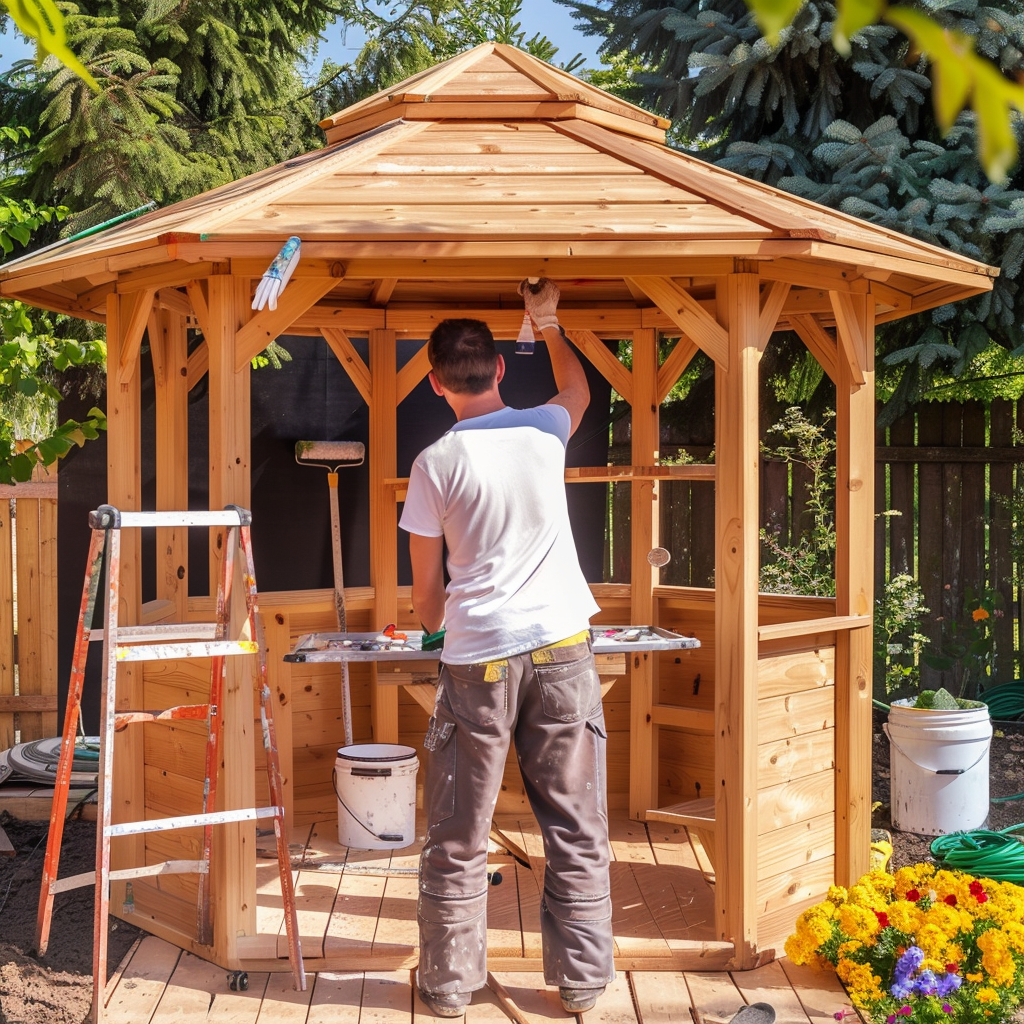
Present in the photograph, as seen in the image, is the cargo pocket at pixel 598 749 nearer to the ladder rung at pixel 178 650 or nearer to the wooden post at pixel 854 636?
the ladder rung at pixel 178 650

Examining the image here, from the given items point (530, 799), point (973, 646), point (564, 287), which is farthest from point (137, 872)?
point (973, 646)

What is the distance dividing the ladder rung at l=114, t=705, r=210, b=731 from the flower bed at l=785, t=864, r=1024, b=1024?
2.07m

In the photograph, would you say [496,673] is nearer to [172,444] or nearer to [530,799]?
[530,799]

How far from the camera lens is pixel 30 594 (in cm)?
586

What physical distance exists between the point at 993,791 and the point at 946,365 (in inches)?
92.1

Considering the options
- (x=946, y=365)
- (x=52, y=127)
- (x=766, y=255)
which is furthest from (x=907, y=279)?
(x=52, y=127)

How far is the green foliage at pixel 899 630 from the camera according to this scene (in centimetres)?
639

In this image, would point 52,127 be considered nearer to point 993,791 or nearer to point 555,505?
Answer: point 555,505

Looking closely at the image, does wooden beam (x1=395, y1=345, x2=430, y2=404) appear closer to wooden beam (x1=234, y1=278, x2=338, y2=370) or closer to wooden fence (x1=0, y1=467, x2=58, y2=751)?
wooden beam (x1=234, y1=278, x2=338, y2=370)

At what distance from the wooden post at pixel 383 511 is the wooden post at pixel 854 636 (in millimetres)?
2261

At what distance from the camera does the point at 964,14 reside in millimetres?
5766

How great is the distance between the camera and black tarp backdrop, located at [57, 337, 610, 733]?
19.4 ft

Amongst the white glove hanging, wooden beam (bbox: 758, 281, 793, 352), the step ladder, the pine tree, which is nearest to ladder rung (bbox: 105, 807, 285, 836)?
the step ladder

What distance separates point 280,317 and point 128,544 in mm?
1150
